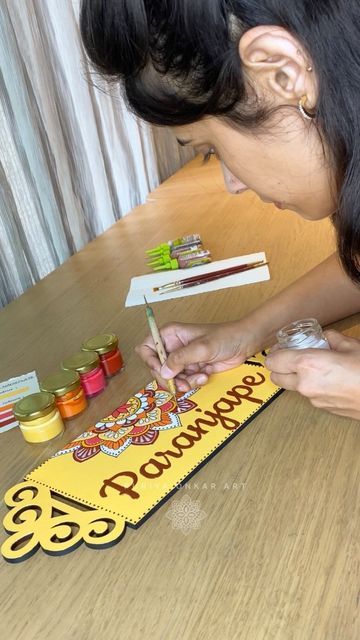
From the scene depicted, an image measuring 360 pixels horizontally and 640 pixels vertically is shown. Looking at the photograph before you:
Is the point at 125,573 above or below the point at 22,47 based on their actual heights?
below

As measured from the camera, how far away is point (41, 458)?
76 centimetres

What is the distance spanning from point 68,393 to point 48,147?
0.94 metres

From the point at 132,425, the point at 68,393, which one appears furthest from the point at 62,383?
the point at 132,425

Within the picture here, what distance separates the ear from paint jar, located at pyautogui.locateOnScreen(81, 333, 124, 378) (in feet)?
1.52

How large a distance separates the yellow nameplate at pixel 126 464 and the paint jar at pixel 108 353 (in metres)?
0.08

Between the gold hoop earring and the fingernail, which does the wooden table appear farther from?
the gold hoop earring

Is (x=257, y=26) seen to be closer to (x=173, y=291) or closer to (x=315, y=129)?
(x=315, y=129)

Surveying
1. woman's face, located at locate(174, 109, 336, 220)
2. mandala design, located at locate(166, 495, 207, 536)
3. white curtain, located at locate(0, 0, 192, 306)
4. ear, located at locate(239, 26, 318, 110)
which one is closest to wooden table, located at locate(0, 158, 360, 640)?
mandala design, located at locate(166, 495, 207, 536)

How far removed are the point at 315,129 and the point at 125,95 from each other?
0.71 ft

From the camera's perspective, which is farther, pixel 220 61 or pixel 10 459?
pixel 10 459

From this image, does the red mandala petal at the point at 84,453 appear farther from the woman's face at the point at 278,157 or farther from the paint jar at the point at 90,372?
the woman's face at the point at 278,157

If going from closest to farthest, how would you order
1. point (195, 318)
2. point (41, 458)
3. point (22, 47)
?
point (41, 458), point (195, 318), point (22, 47)

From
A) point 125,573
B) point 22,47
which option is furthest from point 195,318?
point 22,47

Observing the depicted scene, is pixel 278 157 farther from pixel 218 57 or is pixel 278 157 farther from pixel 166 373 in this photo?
pixel 166 373
